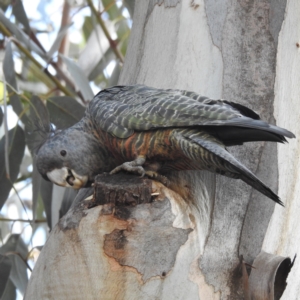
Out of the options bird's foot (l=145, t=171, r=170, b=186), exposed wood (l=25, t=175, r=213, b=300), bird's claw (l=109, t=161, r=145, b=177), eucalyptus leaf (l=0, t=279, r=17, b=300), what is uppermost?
bird's claw (l=109, t=161, r=145, b=177)

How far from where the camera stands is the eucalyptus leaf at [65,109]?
226 cm

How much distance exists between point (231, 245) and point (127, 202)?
0.86ft

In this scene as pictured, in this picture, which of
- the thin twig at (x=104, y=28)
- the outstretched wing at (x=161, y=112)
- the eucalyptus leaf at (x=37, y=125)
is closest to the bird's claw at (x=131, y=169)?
the outstretched wing at (x=161, y=112)

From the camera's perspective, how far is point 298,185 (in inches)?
59.6

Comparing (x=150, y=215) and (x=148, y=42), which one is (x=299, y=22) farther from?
(x=150, y=215)

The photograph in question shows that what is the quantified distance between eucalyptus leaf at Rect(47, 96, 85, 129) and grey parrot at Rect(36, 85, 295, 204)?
0.52 meters

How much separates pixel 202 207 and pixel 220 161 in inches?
5.3

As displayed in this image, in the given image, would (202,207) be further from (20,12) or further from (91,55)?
(91,55)

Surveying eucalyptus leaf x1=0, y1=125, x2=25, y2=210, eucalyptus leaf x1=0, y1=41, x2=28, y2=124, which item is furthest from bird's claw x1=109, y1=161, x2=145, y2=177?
eucalyptus leaf x1=0, y1=41, x2=28, y2=124

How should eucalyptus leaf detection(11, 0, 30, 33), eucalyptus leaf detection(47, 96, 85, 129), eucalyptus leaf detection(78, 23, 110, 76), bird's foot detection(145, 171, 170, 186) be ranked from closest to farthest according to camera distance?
bird's foot detection(145, 171, 170, 186)
eucalyptus leaf detection(47, 96, 85, 129)
eucalyptus leaf detection(11, 0, 30, 33)
eucalyptus leaf detection(78, 23, 110, 76)

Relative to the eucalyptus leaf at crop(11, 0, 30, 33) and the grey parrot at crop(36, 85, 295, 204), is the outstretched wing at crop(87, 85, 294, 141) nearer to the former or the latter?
the grey parrot at crop(36, 85, 295, 204)

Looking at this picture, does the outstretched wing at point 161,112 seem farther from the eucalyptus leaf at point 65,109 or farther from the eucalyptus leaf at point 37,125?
the eucalyptus leaf at point 65,109

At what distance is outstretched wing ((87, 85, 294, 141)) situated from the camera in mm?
1309

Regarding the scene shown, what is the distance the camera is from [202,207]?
1.36 meters
